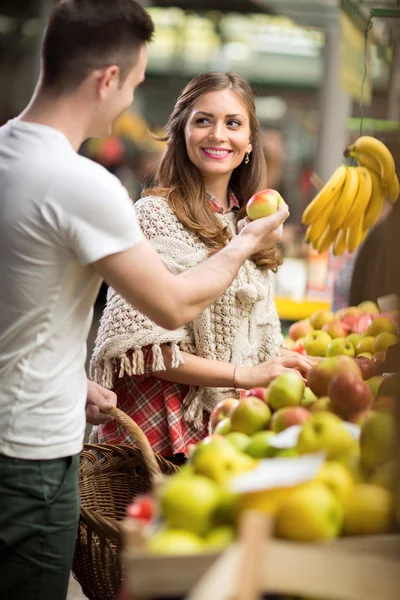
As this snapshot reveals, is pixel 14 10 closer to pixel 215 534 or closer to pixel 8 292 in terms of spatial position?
pixel 8 292

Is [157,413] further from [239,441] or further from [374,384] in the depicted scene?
[239,441]

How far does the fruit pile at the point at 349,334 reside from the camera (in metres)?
2.85

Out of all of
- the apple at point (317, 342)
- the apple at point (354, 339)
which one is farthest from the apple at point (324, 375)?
the apple at point (317, 342)

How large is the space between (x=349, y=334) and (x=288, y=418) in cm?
166

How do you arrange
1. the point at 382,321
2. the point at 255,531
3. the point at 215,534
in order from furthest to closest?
1. the point at 382,321
2. the point at 215,534
3. the point at 255,531

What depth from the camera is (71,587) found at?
3.63m

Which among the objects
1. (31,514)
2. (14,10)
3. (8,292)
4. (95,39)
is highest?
(14,10)

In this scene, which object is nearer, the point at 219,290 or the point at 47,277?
the point at 47,277

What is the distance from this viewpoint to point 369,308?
3689 millimetres

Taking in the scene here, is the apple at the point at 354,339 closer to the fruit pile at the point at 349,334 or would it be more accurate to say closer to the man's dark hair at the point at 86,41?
the fruit pile at the point at 349,334

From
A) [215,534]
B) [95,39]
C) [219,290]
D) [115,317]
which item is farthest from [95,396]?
[215,534]

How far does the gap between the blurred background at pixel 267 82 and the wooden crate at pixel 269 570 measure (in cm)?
429

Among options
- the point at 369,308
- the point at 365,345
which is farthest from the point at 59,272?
the point at 369,308

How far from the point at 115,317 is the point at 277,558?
1597 mm
